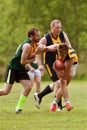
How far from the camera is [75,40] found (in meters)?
51.2

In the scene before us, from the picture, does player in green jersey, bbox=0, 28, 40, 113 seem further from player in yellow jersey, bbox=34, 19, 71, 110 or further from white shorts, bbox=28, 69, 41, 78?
white shorts, bbox=28, 69, 41, 78

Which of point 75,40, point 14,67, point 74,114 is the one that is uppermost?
point 14,67

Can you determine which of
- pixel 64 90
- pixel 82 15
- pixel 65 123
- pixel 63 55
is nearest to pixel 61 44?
pixel 63 55

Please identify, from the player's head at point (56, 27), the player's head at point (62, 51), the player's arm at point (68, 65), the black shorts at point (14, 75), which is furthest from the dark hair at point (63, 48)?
the black shorts at point (14, 75)

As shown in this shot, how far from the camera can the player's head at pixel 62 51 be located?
11896 millimetres

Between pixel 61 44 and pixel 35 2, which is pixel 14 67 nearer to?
pixel 61 44

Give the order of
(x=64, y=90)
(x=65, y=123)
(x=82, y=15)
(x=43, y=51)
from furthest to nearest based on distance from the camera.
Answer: (x=82, y=15) → (x=64, y=90) → (x=43, y=51) → (x=65, y=123)

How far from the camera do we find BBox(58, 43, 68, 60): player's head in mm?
11896

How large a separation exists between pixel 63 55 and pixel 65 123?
2110 mm

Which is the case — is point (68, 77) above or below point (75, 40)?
above

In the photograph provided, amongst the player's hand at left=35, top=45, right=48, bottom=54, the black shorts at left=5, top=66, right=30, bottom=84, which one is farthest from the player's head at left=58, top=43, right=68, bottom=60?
the black shorts at left=5, top=66, right=30, bottom=84

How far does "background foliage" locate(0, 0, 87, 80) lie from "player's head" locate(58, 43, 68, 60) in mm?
38246

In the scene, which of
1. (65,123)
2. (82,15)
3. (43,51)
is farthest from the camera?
(82,15)

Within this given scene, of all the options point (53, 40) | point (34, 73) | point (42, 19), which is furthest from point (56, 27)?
point (42, 19)
